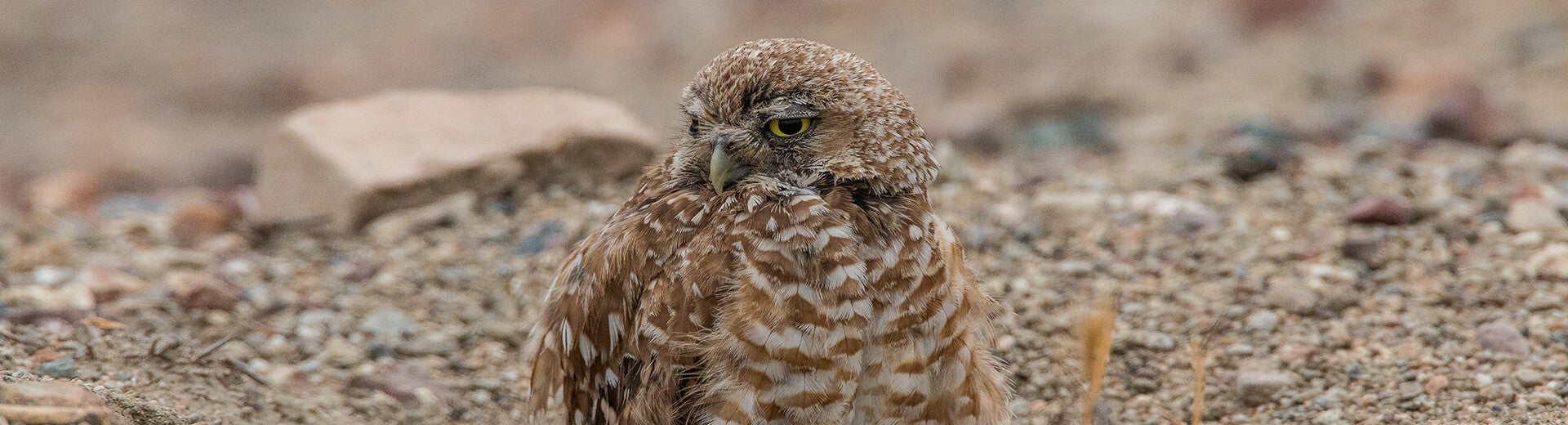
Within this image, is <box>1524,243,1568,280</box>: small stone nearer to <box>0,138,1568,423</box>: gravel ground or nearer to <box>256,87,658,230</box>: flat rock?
<box>0,138,1568,423</box>: gravel ground

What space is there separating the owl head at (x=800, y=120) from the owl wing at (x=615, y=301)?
16cm

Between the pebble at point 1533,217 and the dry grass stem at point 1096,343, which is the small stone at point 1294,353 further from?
the pebble at point 1533,217

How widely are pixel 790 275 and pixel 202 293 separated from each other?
2.25 meters

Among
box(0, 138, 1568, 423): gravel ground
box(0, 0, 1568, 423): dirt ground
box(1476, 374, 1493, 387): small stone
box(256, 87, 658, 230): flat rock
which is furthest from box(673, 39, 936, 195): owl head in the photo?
box(256, 87, 658, 230): flat rock

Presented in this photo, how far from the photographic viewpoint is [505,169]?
5121 mm

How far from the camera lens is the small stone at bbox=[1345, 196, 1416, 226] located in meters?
4.49

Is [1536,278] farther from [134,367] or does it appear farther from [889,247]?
[134,367]

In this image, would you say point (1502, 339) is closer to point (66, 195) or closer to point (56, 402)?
point (56, 402)

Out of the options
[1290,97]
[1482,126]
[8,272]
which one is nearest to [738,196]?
[8,272]

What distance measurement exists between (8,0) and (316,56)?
6.47 ft

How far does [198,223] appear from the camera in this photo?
5.18 metres

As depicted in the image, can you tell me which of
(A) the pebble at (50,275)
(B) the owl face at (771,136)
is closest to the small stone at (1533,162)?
(B) the owl face at (771,136)

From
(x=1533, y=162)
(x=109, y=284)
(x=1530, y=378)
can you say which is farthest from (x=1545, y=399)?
(x=109, y=284)

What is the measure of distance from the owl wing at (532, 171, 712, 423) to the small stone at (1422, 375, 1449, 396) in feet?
6.46
